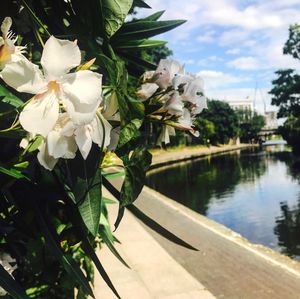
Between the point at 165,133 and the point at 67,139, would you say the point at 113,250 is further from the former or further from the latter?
the point at 67,139

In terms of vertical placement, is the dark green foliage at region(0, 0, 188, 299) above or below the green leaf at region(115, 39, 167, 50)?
below

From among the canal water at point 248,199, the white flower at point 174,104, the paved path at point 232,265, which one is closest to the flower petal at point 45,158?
the white flower at point 174,104

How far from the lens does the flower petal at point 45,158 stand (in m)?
0.76

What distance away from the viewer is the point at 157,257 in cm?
532

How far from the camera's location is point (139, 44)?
1.44m

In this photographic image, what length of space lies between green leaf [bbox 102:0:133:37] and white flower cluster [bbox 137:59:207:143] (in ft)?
0.58

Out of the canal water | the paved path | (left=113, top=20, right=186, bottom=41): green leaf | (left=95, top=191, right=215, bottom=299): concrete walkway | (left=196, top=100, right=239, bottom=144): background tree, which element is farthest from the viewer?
(left=196, top=100, right=239, bottom=144): background tree

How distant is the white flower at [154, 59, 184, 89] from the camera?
1.01 meters

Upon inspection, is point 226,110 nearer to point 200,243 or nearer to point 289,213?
A: point 289,213

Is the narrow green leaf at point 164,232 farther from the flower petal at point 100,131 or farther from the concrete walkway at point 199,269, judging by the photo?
the concrete walkway at point 199,269

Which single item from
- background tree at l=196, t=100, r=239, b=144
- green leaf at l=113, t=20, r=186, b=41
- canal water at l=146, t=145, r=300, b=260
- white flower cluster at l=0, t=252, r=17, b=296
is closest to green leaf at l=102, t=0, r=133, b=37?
green leaf at l=113, t=20, r=186, b=41

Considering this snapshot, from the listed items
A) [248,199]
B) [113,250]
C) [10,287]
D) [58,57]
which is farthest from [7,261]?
[248,199]

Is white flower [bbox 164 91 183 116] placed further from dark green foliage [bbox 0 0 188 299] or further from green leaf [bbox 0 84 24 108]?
green leaf [bbox 0 84 24 108]

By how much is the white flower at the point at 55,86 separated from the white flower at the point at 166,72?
35 cm
